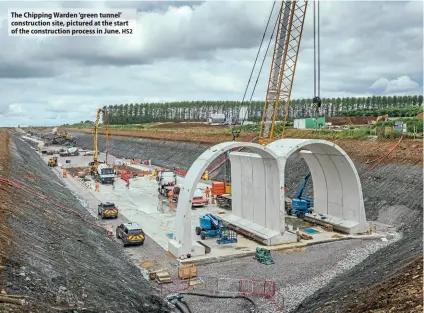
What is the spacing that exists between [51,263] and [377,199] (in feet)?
80.2

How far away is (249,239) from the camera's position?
25.3 metres

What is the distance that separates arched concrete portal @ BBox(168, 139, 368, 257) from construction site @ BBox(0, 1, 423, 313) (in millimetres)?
84

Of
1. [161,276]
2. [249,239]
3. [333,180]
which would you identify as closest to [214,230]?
[249,239]

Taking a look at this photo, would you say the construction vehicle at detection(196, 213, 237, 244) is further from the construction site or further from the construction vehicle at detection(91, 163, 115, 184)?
the construction vehicle at detection(91, 163, 115, 184)

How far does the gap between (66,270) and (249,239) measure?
12.9 metres

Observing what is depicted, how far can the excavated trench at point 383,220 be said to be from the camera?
15.2m

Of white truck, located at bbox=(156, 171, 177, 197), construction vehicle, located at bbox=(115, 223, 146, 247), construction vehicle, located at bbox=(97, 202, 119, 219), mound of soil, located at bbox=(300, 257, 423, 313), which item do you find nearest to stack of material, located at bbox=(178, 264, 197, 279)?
construction vehicle, located at bbox=(115, 223, 146, 247)

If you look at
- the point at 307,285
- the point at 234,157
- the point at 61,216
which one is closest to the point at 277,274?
the point at 307,285

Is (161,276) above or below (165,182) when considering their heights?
below

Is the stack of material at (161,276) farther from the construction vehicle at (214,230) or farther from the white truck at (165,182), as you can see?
the white truck at (165,182)

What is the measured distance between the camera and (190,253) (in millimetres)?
21719

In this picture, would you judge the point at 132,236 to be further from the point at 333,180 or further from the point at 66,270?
the point at 333,180

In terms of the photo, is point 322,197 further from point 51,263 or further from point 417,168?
point 51,263

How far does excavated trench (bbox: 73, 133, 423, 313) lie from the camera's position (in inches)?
600
